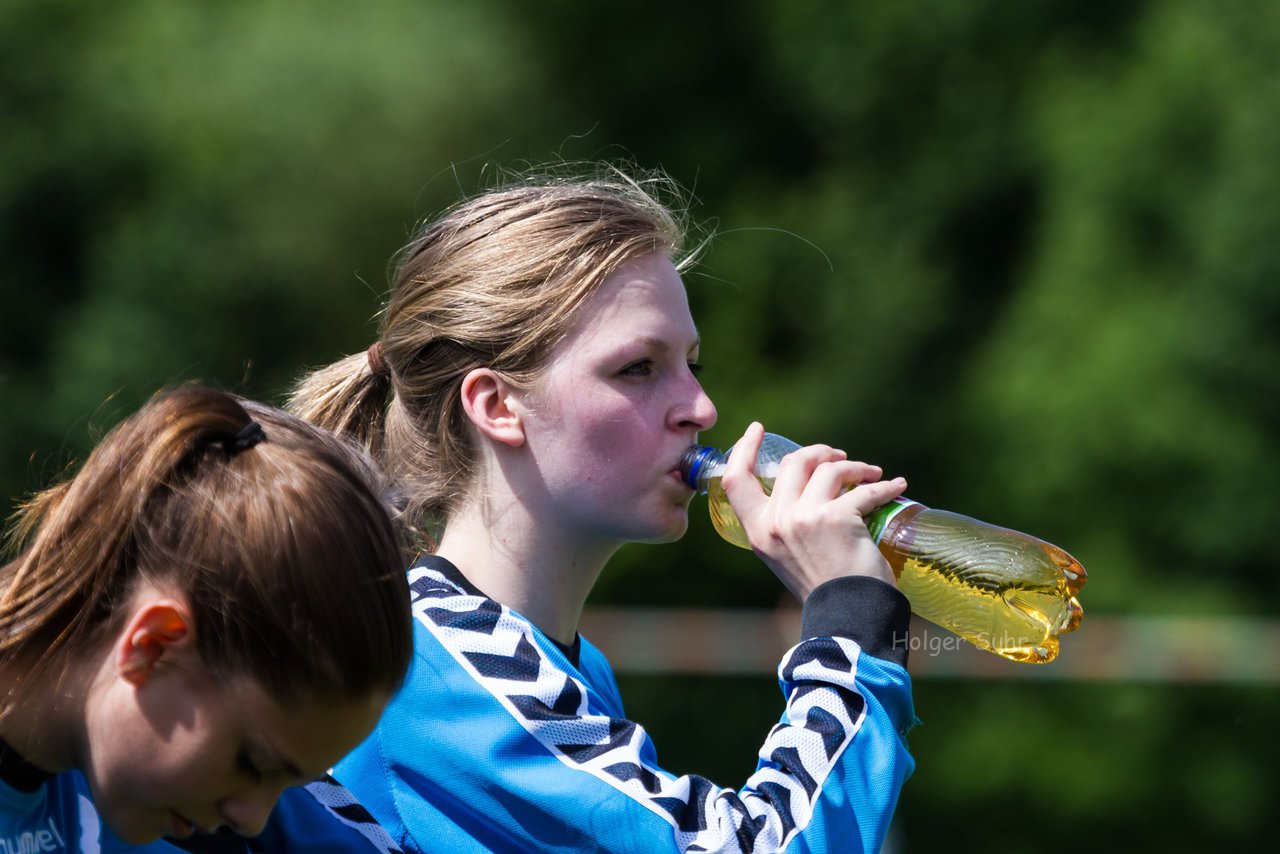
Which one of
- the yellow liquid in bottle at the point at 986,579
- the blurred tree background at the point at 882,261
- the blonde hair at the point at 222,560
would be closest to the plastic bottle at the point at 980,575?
the yellow liquid in bottle at the point at 986,579

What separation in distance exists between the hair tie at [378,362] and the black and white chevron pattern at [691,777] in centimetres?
58

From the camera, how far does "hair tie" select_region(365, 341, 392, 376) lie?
2.56 meters

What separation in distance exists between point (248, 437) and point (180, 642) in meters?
0.24

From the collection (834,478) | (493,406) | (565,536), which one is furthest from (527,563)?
(834,478)

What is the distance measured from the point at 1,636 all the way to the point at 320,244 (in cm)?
1253

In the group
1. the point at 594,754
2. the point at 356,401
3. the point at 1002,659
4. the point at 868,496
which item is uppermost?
the point at 868,496

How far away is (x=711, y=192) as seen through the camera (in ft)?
50.0

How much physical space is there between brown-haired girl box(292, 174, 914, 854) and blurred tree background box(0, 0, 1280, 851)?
9.78 m

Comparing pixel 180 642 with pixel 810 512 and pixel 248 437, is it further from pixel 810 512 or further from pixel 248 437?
pixel 810 512

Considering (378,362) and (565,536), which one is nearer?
(565,536)

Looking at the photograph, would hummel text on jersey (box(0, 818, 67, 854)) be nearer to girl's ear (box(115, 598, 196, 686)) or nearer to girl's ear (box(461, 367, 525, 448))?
girl's ear (box(115, 598, 196, 686))

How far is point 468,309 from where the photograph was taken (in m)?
2.37

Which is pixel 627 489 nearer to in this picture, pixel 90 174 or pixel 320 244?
pixel 320 244

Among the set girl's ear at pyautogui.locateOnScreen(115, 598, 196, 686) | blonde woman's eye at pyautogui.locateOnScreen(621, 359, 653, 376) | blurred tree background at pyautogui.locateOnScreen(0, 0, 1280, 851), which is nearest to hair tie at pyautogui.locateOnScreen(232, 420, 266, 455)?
girl's ear at pyautogui.locateOnScreen(115, 598, 196, 686)
